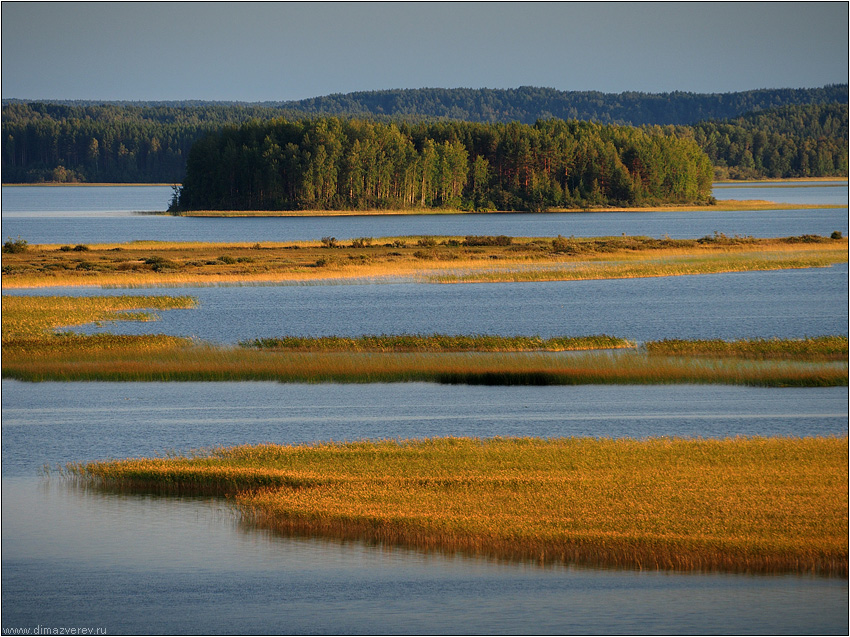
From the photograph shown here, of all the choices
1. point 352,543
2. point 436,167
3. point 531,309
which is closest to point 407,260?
point 531,309

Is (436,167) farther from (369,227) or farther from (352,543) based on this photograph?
(352,543)

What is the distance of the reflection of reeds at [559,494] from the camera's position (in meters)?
17.5

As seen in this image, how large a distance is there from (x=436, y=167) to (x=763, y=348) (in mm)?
140751

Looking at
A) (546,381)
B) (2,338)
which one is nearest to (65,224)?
(2,338)

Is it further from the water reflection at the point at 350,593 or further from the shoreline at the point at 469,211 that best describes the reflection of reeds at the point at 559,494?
the shoreline at the point at 469,211

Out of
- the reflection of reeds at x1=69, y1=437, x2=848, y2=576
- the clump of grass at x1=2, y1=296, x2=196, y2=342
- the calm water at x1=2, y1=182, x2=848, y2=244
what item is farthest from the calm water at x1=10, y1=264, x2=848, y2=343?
the calm water at x1=2, y1=182, x2=848, y2=244

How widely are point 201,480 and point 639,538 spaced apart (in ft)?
29.8

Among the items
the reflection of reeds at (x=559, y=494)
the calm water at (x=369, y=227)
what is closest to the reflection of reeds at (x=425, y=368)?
the reflection of reeds at (x=559, y=494)

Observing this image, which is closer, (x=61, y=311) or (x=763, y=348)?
(x=763, y=348)

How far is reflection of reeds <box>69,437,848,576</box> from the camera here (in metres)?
17.5

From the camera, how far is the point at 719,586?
1655cm

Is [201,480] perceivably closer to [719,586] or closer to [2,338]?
[719,586]

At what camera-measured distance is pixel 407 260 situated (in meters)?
80.2

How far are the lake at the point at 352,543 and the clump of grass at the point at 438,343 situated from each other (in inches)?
162
